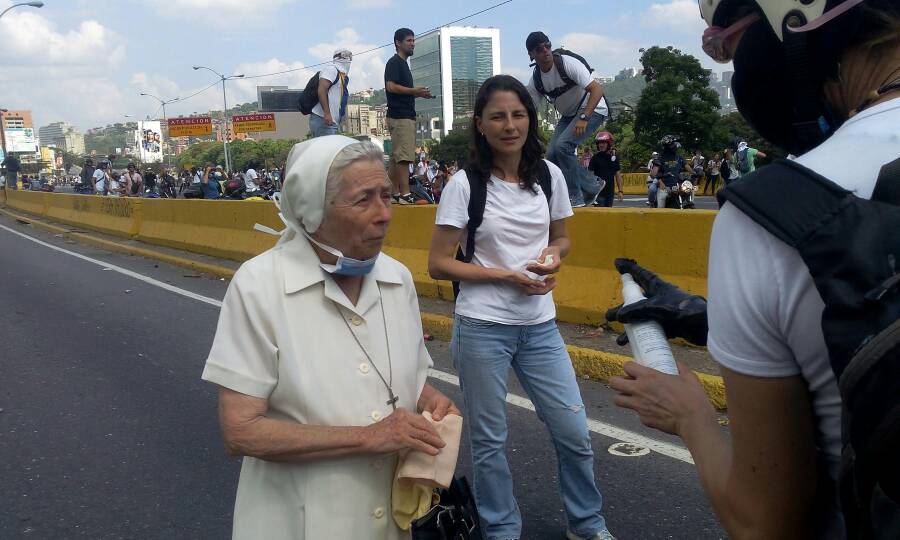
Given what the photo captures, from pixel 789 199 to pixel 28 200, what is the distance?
30814mm

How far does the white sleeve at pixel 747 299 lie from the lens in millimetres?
1100

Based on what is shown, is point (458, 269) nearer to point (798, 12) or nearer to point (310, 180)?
point (310, 180)

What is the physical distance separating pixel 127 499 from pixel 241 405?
2606 mm

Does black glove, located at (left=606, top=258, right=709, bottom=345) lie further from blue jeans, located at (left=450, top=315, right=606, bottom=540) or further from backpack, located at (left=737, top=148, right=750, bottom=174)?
→ backpack, located at (left=737, top=148, right=750, bottom=174)

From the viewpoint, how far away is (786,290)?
109cm

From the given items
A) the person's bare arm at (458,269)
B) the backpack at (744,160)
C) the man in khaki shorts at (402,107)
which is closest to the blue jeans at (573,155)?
the man in khaki shorts at (402,107)

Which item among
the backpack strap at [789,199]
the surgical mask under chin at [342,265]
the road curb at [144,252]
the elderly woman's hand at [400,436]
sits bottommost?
the road curb at [144,252]

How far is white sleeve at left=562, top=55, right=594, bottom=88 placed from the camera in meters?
6.80

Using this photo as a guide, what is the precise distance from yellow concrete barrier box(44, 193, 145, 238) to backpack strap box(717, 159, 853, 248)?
16.2 m

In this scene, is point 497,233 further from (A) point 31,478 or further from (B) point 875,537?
(A) point 31,478

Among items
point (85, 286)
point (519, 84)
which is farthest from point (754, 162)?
point (519, 84)

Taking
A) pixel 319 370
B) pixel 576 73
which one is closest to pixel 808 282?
pixel 319 370

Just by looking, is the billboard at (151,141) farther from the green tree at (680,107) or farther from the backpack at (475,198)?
the backpack at (475,198)

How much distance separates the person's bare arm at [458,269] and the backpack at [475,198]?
0.06m
